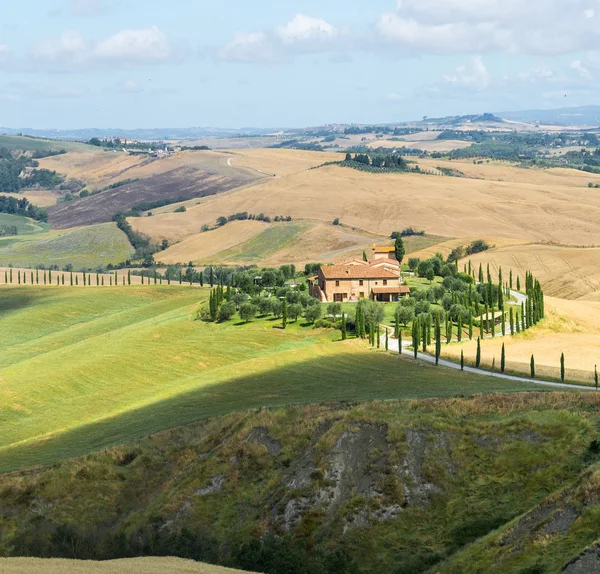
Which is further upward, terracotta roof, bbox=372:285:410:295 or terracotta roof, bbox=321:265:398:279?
terracotta roof, bbox=321:265:398:279

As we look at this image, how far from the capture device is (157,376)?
3556 inches

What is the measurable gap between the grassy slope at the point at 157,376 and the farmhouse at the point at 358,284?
17.9m

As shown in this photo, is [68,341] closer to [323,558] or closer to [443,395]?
[443,395]

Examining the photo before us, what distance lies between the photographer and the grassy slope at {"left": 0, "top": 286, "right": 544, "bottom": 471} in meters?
68.4

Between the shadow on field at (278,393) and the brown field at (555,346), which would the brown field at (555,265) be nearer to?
the brown field at (555,346)

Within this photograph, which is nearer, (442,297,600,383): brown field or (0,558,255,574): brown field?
(0,558,255,574): brown field

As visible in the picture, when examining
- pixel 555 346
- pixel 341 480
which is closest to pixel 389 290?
pixel 555 346

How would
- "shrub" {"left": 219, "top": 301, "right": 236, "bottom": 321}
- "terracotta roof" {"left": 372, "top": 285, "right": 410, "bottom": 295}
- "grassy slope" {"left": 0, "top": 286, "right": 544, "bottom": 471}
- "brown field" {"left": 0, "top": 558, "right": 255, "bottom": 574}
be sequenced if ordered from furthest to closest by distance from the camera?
1. "terracotta roof" {"left": 372, "top": 285, "right": 410, "bottom": 295}
2. "shrub" {"left": 219, "top": 301, "right": 236, "bottom": 321}
3. "grassy slope" {"left": 0, "top": 286, "right": 544, "bottom": 471}
4. "brown field" {"left": 0, "top": 558, "right": 255, "bottom": 574}

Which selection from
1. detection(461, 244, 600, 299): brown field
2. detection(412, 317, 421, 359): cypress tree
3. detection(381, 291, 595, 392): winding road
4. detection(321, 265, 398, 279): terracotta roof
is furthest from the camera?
detection(461, 244, 600, 299): brown field

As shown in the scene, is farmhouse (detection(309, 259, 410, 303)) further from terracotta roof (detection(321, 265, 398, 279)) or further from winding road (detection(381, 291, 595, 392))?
winding road (detection(381, 291, 595, 392))

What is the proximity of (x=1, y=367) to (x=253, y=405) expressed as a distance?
44.8 m

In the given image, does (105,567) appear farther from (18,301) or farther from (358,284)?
(18,301)

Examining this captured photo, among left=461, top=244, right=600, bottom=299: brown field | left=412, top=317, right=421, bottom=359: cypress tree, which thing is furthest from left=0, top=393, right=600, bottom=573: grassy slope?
left=461, top=244, right=600, bottom=299: brown field

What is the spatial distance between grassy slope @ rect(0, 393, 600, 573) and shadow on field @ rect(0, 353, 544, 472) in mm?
6095
